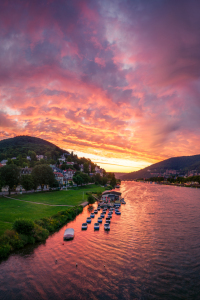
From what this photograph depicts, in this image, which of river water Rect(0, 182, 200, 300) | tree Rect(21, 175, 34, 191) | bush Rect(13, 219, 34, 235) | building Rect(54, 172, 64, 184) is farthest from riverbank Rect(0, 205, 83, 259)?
building Rect(54, 172, 64, 184)

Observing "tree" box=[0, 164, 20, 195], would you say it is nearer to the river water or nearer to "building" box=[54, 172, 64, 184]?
the river water

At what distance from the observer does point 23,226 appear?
42.0 m

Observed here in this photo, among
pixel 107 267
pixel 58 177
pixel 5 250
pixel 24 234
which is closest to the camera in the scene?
pixel 107 267

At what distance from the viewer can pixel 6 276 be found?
97.1ft

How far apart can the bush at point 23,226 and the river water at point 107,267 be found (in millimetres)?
3874

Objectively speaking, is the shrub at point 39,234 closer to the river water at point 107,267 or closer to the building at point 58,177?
the river water at point 107,267

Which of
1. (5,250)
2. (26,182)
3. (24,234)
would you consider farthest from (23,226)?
(26,182)

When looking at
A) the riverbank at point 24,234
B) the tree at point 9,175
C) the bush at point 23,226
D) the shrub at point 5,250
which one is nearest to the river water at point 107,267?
the shrub at point 5,250

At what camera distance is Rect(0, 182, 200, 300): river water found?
27.0 meters

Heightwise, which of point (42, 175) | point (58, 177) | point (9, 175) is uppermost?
point (9, 175)

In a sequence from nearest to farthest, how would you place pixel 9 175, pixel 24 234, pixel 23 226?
pixel 23 226, pixel 24 234, pixel 9 175

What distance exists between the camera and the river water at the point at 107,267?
27047 millimetres

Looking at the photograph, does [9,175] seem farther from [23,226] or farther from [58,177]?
[58,177]

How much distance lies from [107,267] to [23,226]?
2158cm
